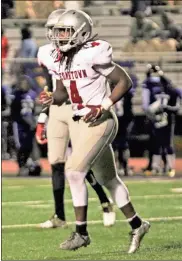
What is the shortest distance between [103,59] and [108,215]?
7.27 feet

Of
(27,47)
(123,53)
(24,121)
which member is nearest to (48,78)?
(24,121)

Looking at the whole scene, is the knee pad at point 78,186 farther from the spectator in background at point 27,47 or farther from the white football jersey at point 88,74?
the spectator in background at point 27,47

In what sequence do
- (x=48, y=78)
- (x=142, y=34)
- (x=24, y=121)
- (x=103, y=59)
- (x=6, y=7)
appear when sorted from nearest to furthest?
(x=103, y=59) → (x=48, y=78) → (x=24, y=121) → (x=142, y=34) → (x=6, y=7)

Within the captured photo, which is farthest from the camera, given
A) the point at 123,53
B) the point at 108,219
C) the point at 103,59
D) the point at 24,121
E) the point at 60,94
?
the point at 123,53

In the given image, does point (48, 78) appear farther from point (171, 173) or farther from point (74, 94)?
point (171, 173)

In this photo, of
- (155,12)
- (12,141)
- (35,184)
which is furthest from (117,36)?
(35,184)

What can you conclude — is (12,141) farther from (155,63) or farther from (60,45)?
(60,45)

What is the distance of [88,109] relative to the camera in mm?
7191

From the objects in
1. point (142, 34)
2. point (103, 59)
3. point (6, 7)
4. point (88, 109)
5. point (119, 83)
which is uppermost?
point (103, 59)

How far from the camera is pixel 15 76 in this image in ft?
53.7

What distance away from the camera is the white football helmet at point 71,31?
714 cm

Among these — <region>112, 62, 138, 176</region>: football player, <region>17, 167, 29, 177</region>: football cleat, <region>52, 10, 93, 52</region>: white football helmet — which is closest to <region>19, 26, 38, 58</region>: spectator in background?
<region>112, 62, 138, 176</region>: football player

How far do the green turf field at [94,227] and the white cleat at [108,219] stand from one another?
5 centimetres

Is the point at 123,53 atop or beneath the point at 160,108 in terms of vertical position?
beneath
